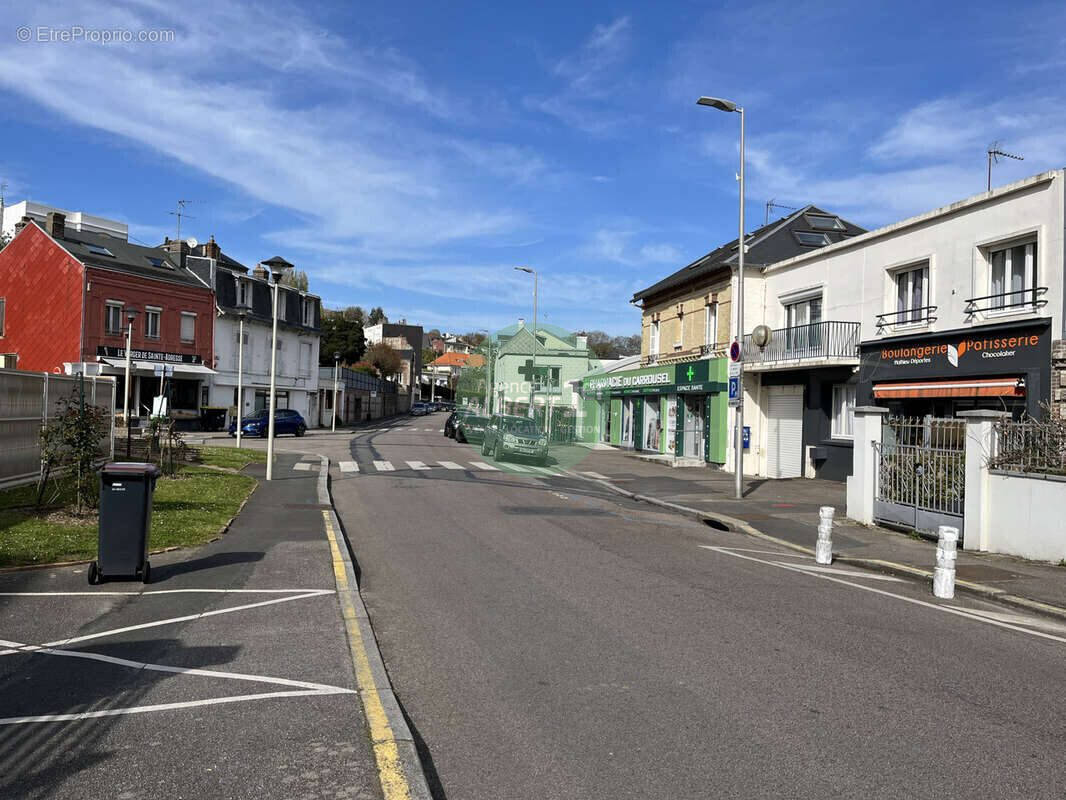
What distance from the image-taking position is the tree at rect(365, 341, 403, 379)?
96062mm

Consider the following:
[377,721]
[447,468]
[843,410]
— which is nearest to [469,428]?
[447,468]

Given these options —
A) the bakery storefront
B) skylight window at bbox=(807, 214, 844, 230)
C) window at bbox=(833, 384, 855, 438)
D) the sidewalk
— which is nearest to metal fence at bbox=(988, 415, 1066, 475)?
the sidewalk

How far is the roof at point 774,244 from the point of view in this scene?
29.3 meters

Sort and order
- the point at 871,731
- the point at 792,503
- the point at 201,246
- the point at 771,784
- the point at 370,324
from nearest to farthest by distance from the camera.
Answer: the point at 771,784
the point at 871,731
the point at 792,503
the point at 201,246
the point at 370,324

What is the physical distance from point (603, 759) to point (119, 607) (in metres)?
5.03

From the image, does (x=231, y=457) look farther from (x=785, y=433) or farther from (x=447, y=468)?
(x=785, y=433)

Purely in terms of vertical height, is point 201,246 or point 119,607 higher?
point 201,246

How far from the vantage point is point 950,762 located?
429 centimetres

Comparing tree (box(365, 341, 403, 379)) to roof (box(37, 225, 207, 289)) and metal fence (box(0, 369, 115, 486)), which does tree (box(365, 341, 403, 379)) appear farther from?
metal fence (box(0, 369, 115, 486))

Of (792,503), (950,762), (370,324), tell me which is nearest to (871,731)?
(950,762)

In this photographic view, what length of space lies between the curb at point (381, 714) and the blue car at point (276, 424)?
1389 inches

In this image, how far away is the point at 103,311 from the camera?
132 ft

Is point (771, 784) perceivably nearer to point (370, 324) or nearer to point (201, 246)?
point (201, 246)

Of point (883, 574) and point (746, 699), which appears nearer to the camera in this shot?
point (746, 699)
